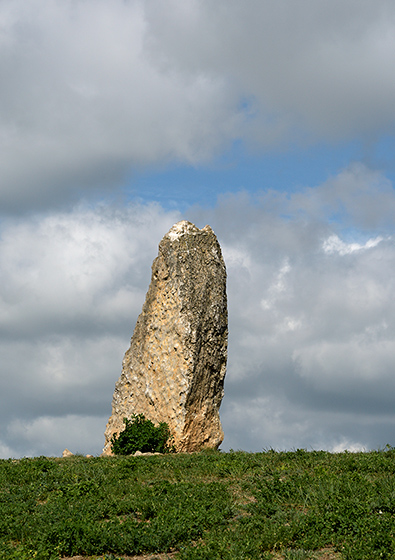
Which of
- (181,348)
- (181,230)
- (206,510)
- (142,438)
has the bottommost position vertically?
(206,510)

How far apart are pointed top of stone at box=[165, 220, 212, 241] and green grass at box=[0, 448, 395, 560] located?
918 centimetres

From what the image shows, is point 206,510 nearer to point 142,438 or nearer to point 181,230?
point 142,438

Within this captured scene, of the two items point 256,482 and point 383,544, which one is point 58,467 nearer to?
point 256,482

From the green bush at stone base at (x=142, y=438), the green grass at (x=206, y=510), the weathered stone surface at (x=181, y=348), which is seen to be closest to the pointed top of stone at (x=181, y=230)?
the weathered stone surface at (x=181, y=348)

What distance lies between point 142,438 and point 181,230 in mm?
7528

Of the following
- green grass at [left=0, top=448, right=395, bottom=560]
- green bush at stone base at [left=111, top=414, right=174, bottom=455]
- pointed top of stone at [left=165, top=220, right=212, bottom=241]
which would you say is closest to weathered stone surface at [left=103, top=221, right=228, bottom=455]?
pointed top of stone at [left=165, top=220, right=212, bottom=241]

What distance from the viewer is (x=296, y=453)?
16.1m

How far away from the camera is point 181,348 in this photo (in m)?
20.3

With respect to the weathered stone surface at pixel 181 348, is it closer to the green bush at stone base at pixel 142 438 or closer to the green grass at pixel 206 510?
the green bush at stone base at pixel 142 438

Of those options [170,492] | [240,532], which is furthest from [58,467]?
[240,532]

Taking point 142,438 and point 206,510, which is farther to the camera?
point 142,438

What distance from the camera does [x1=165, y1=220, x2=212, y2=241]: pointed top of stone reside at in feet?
71.7

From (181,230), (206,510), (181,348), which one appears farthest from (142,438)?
(206,510)

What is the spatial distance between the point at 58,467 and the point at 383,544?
354 inches
